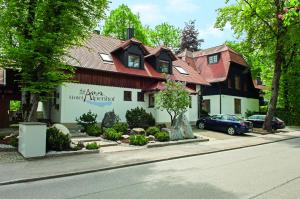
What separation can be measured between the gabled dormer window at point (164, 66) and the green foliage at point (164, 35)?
2655 centimetres

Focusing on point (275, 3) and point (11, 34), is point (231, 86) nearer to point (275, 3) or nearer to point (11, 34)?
point (275, 3)

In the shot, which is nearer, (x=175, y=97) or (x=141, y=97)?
(x=175, y=97)

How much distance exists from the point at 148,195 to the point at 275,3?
2464 centimetres

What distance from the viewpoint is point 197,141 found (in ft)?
67.0

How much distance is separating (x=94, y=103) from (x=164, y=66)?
883 cm

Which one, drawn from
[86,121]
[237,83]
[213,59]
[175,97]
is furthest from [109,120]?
[237,83]

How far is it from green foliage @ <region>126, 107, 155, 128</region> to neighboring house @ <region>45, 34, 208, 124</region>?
98cm

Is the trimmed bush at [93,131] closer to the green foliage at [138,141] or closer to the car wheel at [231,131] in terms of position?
the green foliage at [138,141]

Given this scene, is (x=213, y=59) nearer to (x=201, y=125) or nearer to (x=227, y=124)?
(x=201, y=125)

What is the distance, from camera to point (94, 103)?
23906mm

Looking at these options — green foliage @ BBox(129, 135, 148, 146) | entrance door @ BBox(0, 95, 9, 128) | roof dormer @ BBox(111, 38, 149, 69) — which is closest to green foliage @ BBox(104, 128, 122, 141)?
green foliage @ BBox(129, 135, 148, 146)

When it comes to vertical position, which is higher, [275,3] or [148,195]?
[275,3]

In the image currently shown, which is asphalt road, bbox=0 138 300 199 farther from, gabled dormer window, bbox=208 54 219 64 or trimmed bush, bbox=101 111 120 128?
gabled dormer window, bbox=208 54 219 64

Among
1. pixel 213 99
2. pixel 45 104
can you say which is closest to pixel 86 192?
pixel 45 104
